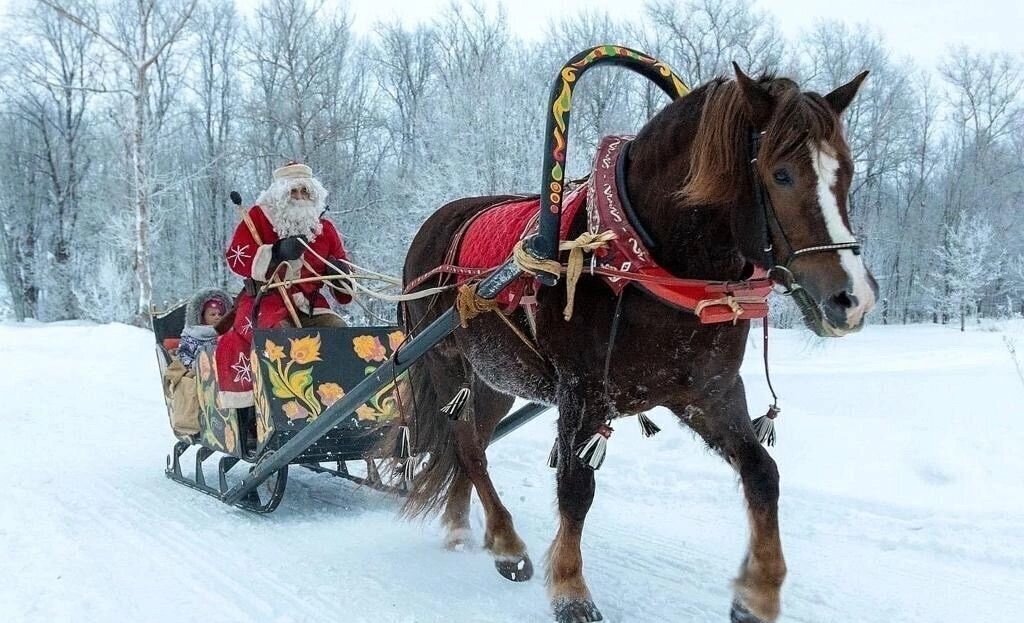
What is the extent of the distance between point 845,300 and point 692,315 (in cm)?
61

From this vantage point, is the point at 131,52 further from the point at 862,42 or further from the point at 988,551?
the point at 862,42

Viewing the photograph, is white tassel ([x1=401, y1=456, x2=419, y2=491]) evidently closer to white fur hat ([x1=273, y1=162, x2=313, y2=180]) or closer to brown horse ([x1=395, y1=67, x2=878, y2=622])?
brown horse ([x1=395, y1=67, x2=878, y2=622])

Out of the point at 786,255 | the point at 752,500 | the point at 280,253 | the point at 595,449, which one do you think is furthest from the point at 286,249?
the point at 786,255

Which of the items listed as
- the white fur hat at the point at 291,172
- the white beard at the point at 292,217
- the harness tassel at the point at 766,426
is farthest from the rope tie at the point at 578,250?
the white fur hat at the point at 291,172

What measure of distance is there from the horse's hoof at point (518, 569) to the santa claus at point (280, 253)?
230 cm

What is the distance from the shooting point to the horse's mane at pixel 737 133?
226 centimetres

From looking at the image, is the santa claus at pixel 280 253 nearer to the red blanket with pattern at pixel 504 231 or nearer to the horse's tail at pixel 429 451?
the horse's tail at pixel 429 451

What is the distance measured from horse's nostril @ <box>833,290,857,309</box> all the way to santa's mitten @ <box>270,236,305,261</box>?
12.4 ft

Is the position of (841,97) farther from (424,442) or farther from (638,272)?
(424,442)

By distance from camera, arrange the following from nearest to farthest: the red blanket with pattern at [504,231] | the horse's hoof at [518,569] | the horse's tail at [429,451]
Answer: the red blanket with pattern at [504,231] < the horse's hoof at [518,569] < the horse's tail at [429,451]

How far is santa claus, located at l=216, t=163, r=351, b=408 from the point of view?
17.1ft

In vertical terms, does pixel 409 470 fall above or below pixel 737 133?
below

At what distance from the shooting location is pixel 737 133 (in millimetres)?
2406

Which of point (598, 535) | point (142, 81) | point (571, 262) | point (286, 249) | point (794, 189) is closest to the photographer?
point (794, 189)
